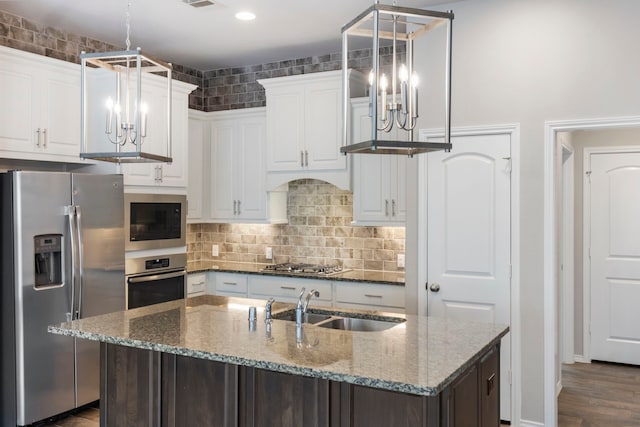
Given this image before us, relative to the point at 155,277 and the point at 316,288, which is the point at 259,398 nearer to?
the point at 316,288

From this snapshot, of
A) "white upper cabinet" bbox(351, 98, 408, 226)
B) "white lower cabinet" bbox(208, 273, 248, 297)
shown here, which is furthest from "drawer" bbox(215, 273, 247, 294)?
"white upper cabinet" bbox(351, 98, 408, 226)

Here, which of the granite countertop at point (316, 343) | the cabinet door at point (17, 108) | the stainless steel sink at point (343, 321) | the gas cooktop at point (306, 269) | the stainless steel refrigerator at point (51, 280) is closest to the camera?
the granite countertop at point (316, 343)

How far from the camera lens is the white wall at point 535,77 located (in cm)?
360

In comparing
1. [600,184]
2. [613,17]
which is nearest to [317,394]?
[613,17]

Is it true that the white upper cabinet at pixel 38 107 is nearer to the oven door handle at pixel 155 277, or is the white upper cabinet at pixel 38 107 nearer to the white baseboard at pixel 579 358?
the oven door handle at pixel 155 277

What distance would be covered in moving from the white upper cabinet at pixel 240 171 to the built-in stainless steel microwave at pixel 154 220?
614mm

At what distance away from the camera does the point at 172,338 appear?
8.53 ft

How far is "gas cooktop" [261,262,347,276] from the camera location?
5160 millimetres

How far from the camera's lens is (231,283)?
5.45 m

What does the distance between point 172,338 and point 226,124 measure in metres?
3.52

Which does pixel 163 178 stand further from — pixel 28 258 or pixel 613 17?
pixel 613 17

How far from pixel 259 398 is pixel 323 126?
307cm

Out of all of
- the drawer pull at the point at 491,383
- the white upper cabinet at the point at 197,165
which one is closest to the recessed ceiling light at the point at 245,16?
the white upper cabinet at the point at 197,165

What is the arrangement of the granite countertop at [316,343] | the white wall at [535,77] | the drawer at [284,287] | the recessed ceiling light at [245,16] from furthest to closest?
the drawer at [284,287], the recessed ceiling light at [245,16], the white wall at [535,77], the granite countertop at [316,343]
